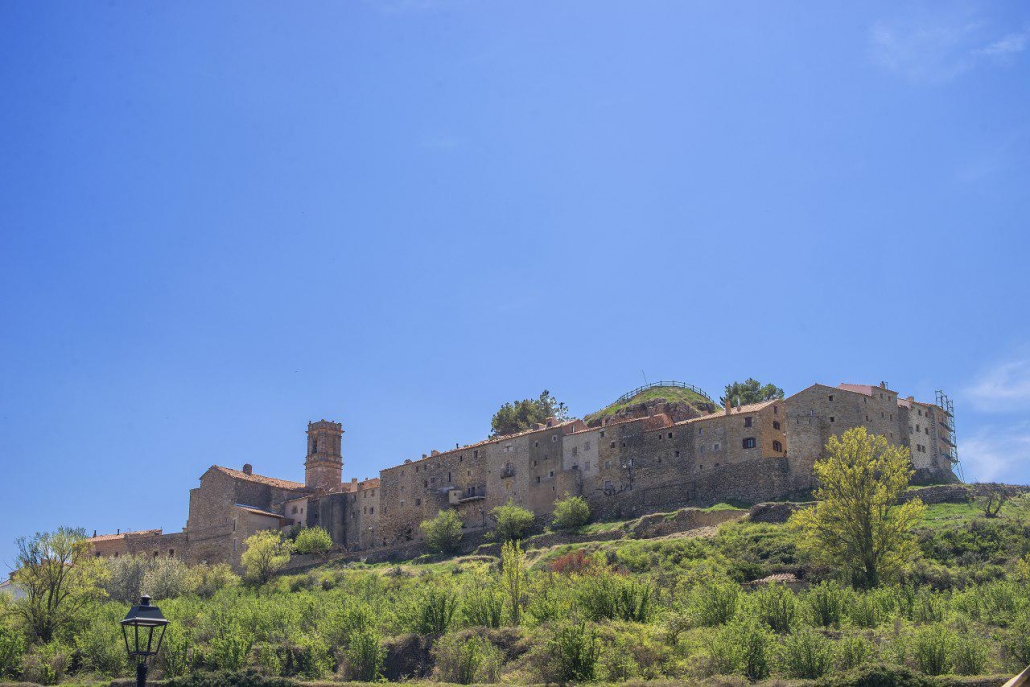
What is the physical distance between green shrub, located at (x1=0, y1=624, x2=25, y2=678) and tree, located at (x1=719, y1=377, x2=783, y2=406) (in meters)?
64.9

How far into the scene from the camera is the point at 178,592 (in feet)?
226

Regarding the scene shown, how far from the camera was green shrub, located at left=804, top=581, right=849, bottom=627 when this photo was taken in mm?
35906

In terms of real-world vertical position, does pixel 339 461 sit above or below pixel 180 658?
above

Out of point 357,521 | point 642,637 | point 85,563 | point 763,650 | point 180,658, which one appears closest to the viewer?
point 763,650

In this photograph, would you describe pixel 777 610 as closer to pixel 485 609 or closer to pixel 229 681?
pixel 485 609

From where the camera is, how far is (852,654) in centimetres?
2850

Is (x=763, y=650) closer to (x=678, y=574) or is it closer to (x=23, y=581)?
(x=678, y=574)

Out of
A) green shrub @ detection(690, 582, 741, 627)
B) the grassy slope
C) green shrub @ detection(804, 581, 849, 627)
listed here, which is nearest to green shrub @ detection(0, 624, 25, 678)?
green shrub @ detection(690, 582, 741, 627)

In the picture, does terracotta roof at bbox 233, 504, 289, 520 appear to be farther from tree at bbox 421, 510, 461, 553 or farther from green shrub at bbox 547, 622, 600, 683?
green shrub at bbox 547, 622, 600, 683

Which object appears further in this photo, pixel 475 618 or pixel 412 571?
pixel 412 571

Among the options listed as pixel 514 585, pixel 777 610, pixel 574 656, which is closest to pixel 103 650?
pixel 514 585

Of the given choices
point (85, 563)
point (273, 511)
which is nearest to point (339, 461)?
point (273, 511)

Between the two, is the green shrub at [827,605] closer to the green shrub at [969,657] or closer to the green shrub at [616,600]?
the green shrub at [616,600]

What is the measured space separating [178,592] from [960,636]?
52355 millimetres
